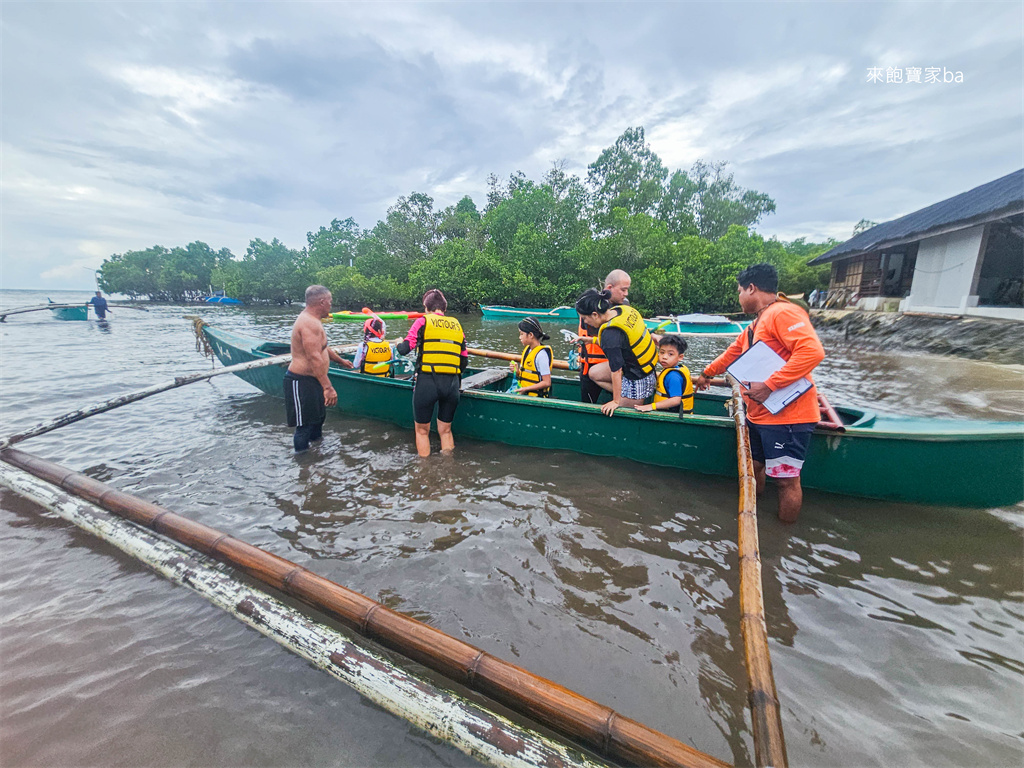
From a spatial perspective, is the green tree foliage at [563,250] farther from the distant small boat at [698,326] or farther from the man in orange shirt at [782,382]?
the man in orange shirt at [782,382]

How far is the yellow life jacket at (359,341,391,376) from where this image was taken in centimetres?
660

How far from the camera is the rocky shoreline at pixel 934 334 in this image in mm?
12125

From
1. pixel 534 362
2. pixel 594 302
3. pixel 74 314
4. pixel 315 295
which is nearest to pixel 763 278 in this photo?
pixel 594 302

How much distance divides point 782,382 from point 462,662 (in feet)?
9.68

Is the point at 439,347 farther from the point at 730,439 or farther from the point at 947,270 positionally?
the point at 947,270

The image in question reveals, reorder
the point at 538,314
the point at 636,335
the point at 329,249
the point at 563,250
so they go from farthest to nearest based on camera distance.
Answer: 1. the point at 329,249
2. the point at 563,250
3. the point at 538,314
4. the point at 636,335

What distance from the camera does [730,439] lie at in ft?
14.1

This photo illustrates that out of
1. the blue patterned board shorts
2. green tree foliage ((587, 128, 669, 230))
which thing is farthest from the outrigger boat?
green tree foliage ((587, 128, 669, 230))

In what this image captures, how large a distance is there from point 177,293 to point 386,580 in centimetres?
8339

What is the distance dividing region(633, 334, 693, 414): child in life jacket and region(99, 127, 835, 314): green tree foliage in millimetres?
28009

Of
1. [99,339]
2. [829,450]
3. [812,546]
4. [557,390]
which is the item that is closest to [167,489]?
[557,390]

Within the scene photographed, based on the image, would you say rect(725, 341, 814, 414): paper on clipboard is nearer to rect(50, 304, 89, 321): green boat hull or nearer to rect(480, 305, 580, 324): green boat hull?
rect(480, 305, 580, 324): green boat hull

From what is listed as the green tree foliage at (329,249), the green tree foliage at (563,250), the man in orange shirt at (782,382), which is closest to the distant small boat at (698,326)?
the green tree foliage at (563,250)

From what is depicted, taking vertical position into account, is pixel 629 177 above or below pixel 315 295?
above
